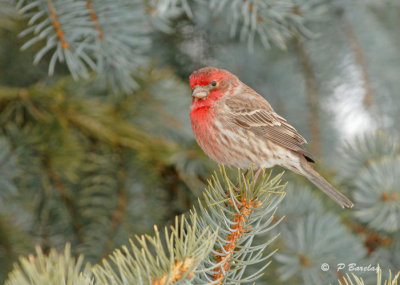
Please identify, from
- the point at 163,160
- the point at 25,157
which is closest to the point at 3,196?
the point at 25,157

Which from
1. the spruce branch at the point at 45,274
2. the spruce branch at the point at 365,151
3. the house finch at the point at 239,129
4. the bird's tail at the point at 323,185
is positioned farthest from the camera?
the house finch at the point at 239,129

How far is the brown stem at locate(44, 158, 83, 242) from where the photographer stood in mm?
2617

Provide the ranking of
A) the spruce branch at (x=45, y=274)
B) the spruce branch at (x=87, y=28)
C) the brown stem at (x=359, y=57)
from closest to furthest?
the spruce branch at (x=45, y=274) → the spruce branch at (x=87, y=28) → the brown stem at (x=359, y=57)

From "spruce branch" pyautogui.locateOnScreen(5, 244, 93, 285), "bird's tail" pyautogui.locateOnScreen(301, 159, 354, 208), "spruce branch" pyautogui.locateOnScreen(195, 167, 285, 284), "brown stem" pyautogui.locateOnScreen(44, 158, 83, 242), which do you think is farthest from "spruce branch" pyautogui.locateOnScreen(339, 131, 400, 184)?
"spruce branch" pyautogui.locateOnScreen(5, 244, 93, 285)

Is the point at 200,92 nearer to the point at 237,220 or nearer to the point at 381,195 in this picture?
the point at 381,195

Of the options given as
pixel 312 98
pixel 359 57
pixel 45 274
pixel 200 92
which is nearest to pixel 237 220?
pixel 45 274

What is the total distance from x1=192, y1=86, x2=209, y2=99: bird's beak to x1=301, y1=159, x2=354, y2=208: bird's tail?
2.19ft

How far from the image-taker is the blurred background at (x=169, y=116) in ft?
7.41

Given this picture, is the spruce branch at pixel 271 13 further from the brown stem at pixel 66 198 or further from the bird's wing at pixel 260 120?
the brown stem at pixel 66 198

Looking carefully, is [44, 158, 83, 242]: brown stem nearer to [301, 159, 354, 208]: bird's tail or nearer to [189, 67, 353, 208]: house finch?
[189, 67, 353, 208]: house finch

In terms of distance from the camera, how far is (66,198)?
2699mm

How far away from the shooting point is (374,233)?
247cm

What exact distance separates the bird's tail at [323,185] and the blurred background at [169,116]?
7cm

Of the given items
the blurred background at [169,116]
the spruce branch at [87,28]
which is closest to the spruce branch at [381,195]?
the blurred background at [169,116]
